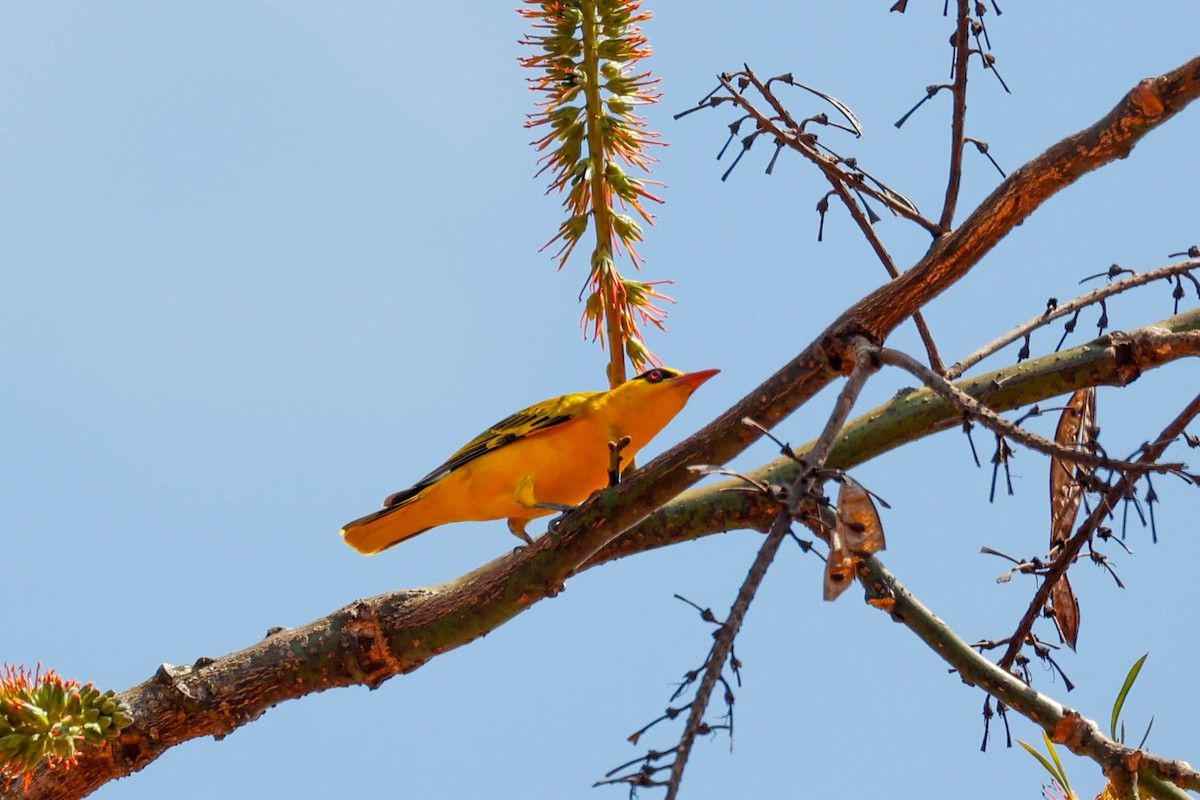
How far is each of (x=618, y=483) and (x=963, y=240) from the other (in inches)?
50.8

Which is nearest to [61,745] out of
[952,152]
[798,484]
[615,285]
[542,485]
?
[798,484]

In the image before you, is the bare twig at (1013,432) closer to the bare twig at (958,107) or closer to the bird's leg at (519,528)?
the bare twig at (958,107)

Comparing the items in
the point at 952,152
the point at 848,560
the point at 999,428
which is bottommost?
the point at 848,560

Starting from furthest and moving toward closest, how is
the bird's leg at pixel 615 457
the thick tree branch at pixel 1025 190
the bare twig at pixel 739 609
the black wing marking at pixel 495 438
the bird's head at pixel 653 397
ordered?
1. the black wing marking at pixel 495 438
2. the bird's head at pixel 653 397
3. the bird's leg at pixel 615 457
4. the thick tree branch at pixel 1025 190
5. the bare twig at pixel 739 609

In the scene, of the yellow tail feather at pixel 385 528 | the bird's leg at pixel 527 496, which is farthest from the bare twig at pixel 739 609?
the yellow tail feather at pixel 385 528

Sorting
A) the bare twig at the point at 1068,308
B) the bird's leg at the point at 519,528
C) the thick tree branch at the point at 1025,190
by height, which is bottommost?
the bare twig at the point at 1068,308

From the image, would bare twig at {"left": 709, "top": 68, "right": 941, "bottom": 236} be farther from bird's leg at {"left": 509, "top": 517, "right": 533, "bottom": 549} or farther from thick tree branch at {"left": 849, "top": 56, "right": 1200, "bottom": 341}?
bird's leg at {"left": 509, "top": 517, "right": 533, "bottom": 549}

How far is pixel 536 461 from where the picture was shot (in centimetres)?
579

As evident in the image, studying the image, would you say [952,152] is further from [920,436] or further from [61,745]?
[61,745]

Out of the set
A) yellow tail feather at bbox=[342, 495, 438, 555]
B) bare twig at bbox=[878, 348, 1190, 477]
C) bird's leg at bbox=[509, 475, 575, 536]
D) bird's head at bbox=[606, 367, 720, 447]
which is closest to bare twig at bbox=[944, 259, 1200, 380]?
bare twig at bbox=[878, 348, 1190, 477]

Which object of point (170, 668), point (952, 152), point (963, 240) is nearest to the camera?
point (963, 240)

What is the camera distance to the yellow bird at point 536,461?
5555mm

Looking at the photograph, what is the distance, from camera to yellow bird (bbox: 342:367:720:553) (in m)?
5.55

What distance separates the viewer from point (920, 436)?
4.62 m
